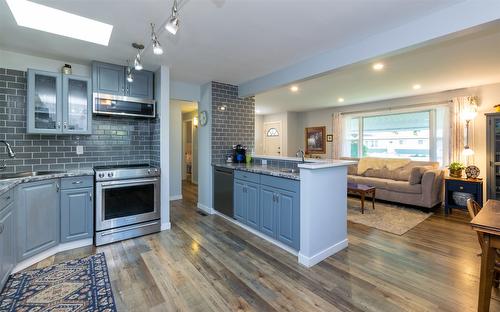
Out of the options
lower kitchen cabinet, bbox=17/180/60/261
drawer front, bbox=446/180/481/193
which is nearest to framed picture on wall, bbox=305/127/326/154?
drawer front, bbox=446/180/481/193

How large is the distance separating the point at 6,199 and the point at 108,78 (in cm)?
195

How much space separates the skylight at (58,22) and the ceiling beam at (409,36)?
240 cm

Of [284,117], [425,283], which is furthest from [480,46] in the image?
[284,117]

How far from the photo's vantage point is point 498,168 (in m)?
4.02

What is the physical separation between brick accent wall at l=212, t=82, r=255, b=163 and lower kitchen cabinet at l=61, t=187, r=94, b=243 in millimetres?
2030

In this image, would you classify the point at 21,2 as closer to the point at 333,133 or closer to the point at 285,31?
the point at 285,31

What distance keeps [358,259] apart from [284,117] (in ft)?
20.8

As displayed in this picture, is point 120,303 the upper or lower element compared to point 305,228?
lower

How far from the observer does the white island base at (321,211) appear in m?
2.44

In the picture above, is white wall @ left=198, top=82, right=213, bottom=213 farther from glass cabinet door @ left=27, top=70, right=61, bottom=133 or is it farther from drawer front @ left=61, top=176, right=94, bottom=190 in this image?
glass cabinet door @ left=27, top=70, right=61, bottom=133

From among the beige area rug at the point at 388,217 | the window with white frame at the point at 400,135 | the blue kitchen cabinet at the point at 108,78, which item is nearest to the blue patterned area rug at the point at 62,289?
the blue kitchen cabinet at the point at 108,78

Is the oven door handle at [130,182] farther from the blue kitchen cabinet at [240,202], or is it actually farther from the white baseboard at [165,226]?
the blue kitchen cabinet at [240,202]

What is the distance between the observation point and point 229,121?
14.6 feet

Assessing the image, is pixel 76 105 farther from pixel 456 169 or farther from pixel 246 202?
pixel 456 169
